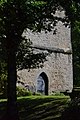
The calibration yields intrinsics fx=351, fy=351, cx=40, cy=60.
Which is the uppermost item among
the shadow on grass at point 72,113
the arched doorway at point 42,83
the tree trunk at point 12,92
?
the arched doorway at point 42,83

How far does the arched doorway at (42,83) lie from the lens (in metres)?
30.4

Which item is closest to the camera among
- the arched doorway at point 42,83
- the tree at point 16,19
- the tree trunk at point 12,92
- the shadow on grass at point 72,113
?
the shadow on grass at point 72,113

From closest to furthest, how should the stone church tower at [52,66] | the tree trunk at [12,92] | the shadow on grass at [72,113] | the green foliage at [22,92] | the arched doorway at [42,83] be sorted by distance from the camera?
1. the shadow on grass at [72,113]
2. the tree trunk at [12,92]
3. the green foliage at [22,92]
4. the stone church tower at [52,66]
5. the arched doorway at [42,83]

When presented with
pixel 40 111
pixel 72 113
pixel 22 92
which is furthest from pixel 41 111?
pixel 22 92

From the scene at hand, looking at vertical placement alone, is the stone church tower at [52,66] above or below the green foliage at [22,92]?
above

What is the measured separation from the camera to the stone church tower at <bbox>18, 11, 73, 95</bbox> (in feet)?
96.3

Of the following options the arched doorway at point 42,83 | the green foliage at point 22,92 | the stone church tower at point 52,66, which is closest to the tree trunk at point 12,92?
the green foliage at point 22,92

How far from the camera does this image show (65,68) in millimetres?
32906

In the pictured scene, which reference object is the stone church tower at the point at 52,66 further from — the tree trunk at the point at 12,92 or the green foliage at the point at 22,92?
the tree trunk at the point at 12,92

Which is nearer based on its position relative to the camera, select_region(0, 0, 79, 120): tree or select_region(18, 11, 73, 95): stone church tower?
select_region(0, 0, 79, 120): tree

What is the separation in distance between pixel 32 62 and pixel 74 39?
106ft

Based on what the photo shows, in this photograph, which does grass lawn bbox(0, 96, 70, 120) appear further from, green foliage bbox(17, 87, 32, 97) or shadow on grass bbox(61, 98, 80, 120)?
green foliage bbox(17, 87, 32, 97)

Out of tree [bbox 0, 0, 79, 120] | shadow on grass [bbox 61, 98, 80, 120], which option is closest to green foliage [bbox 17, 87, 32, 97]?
tree [bbox 0, 0, 79, 120]

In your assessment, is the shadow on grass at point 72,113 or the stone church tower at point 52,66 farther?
the stone church tower at point 52,66
